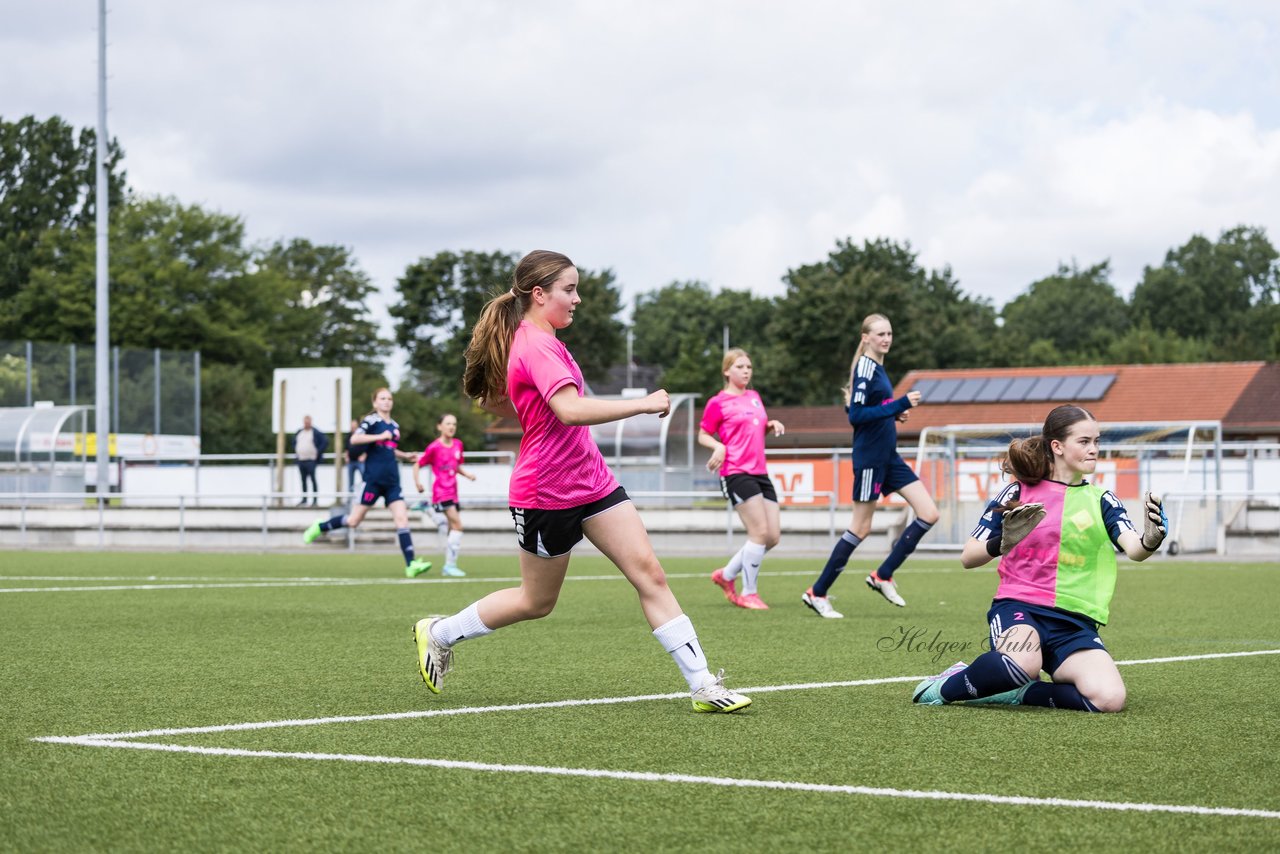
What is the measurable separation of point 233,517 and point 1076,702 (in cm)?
2265

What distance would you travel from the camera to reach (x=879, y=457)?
440 inches

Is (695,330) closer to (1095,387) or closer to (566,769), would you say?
(1095,387)

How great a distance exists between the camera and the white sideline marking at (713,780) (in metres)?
4.18

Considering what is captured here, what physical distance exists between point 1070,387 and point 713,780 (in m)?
55.6

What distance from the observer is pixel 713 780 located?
460 cm

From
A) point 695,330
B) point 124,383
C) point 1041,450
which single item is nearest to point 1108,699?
point 1041,450

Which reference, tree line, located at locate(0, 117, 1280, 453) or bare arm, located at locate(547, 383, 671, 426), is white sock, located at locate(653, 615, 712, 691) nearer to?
bare arm, located at locate(547, 383, 671, 426)

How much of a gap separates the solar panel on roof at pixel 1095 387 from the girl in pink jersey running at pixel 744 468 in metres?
47.6

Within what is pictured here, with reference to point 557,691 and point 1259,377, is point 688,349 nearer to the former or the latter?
point 1259,377

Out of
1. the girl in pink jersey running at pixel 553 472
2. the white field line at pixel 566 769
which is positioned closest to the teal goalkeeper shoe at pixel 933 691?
the girl in pink jersey running at pixel 553 472

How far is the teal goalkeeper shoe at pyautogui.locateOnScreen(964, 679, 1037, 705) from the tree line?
5935 cm

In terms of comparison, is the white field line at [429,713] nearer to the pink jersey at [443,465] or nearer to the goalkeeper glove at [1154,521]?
the goalkeeper glove at [1154,521]

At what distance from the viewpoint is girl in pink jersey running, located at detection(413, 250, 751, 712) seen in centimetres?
605

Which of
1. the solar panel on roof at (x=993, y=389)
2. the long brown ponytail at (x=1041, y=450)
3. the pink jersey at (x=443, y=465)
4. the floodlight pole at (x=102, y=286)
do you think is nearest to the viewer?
the long brown ponytail at (x=1041, y=450)
